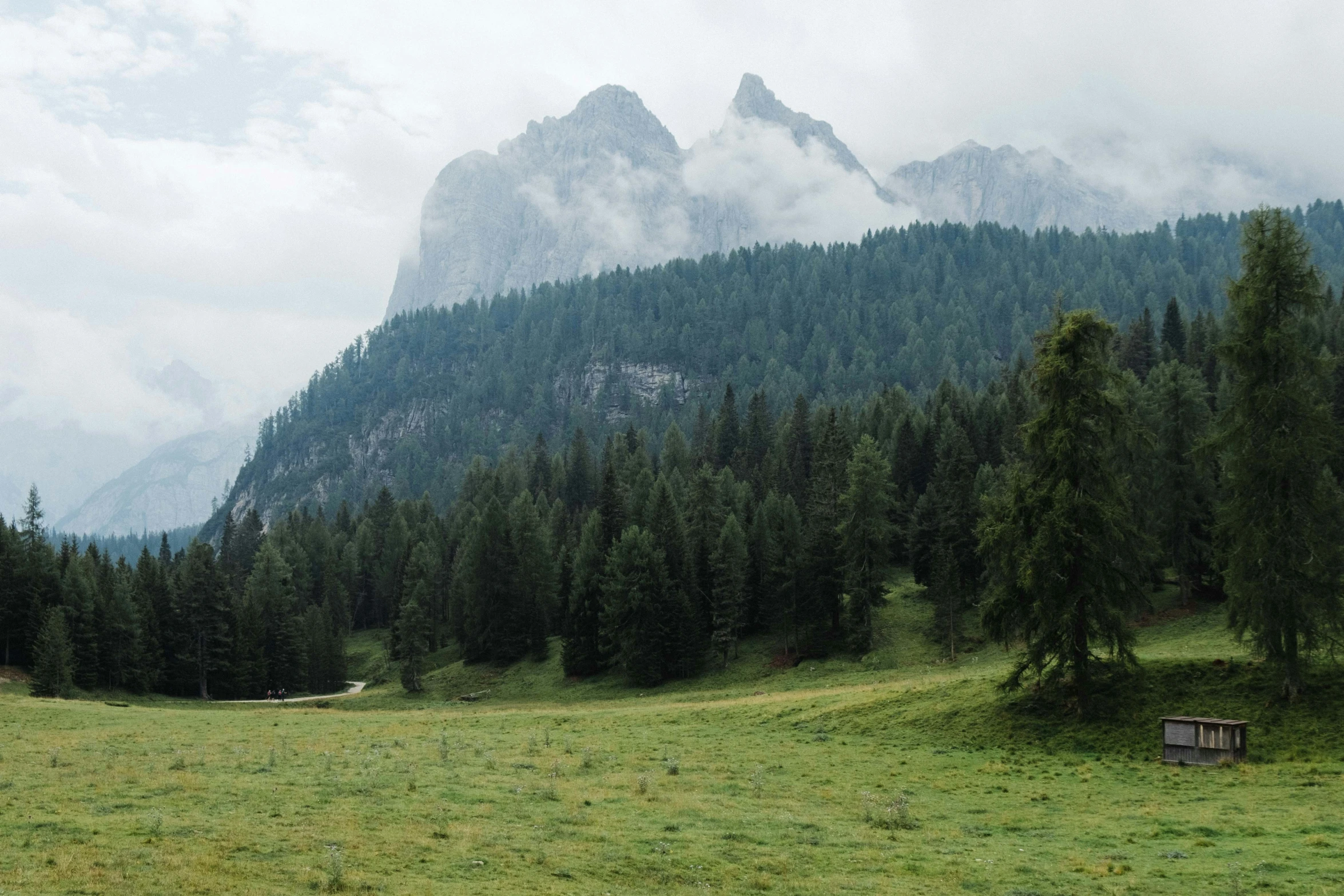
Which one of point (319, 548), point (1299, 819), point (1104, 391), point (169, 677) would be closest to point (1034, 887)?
point (1299, 819)

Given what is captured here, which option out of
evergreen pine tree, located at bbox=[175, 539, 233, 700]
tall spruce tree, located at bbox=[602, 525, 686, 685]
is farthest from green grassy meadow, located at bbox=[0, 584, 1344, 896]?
evergreen pine tree, located at bbox=[175, 539, 233, 700]

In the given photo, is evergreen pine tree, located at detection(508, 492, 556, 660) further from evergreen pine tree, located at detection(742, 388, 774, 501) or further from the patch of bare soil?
the patch of bare soil

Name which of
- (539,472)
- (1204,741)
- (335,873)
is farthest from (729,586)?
(539,472)

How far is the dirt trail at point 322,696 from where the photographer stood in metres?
89.5

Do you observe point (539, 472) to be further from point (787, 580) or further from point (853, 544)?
point (853, 544)

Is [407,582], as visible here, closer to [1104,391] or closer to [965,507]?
[965,507]

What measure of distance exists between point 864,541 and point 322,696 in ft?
192

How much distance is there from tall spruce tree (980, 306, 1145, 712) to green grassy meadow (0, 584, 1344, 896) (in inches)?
109

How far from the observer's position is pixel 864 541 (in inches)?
3081

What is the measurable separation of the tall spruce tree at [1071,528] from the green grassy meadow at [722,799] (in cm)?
276

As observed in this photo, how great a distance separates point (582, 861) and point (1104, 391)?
3085 centimetres

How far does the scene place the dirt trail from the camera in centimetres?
8950

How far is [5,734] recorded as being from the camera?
43.1 m

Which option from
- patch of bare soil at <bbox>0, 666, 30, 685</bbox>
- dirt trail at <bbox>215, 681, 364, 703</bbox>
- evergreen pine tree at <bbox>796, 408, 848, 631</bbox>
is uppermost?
evergreen pine tree at <bbox>796, 408, 848, 631</bbox>
